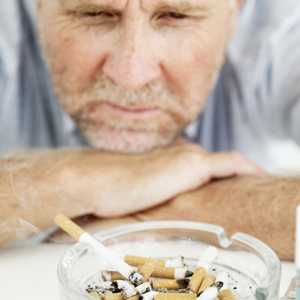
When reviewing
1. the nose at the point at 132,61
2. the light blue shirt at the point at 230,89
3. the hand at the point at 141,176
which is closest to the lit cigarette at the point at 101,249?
the hand at the point at 141,176

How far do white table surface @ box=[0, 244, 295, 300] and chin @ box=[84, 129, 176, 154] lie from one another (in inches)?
14.2

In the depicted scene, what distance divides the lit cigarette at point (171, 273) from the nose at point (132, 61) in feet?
1.62

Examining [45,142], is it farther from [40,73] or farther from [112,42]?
[112,42]

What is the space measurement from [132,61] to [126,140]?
0.19 metres

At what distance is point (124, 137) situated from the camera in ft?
A: 4.51

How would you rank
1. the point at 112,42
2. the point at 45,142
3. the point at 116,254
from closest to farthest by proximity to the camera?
1. the point at 116,254
2. the point at 112,42
3. the point at 45,142

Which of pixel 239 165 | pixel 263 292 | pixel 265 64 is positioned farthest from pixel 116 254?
pixel 265 64

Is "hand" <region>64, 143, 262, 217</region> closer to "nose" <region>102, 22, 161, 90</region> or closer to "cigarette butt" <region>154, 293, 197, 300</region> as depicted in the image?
"nose" <region>102, 22, 161, 90</region>

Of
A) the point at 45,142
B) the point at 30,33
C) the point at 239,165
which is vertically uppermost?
the point at 30,33

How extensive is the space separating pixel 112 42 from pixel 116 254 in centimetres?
52

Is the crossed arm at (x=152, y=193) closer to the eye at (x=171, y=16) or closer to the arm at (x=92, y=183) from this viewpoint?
the arm at (x=92, y=183)

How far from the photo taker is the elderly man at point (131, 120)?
1076 millimetres

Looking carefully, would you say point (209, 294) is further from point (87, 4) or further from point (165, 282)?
point (87, 4)

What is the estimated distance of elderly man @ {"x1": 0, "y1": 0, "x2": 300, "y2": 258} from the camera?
1.08 m
